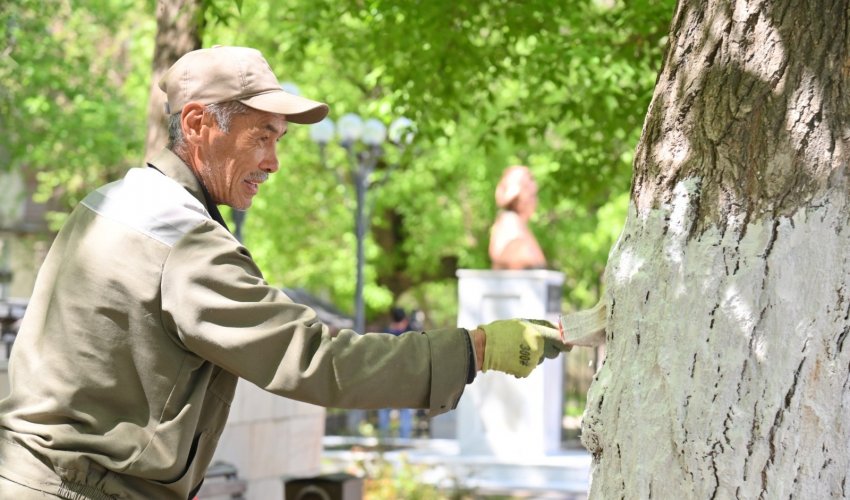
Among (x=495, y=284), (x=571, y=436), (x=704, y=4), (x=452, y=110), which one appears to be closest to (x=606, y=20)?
(x=452, y=110)

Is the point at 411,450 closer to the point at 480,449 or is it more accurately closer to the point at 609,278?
the point at 480,449

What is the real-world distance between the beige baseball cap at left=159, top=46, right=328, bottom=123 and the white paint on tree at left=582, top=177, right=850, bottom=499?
92 cm

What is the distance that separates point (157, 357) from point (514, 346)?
0.81m

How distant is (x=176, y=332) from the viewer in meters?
2.76

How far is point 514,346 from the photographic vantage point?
2.97 metres

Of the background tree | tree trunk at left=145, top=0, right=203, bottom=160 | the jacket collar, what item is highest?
the background tree

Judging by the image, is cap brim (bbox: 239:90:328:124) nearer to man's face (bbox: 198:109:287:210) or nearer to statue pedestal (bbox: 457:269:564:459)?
man's face (bbox: 198:109:287:210)

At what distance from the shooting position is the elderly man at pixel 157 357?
2715 mm

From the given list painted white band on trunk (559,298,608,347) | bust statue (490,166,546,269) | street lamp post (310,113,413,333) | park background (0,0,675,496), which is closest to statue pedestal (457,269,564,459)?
bust statue (490,166,546,269)

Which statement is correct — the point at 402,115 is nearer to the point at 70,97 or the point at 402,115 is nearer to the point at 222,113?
the point at 222,113

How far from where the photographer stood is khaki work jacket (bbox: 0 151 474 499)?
8.90 ft

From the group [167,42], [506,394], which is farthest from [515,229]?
[167,42]

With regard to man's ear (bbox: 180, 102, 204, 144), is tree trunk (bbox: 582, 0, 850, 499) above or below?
below

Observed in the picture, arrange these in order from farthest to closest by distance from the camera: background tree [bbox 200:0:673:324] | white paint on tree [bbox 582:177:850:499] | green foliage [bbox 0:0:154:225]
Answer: green foliage [bbox 0:0:154:225], background tree [bbox 200:0:673:324], white paint on tree [bbox 582:177:850:499]
